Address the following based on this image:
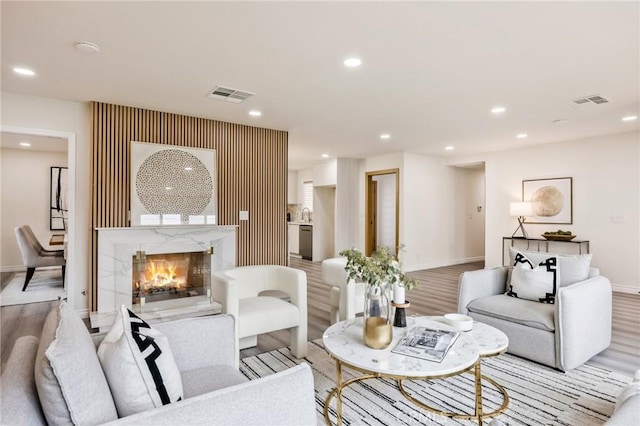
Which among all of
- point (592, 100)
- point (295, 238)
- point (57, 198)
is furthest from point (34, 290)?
point (592, 100)

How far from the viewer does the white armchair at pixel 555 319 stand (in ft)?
8.82

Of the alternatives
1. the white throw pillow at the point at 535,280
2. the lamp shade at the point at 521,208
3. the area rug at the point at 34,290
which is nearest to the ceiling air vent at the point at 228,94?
the white throw pillow at the point at 535,280

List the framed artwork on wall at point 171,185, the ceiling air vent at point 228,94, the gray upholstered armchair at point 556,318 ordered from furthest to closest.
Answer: the framed artwork on wall at point 171,185 < the ceiling air vent at point 228,94 < the gray upholstered armchair at point 556,318

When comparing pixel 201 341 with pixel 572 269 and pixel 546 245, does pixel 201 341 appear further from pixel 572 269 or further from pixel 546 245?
pixel 546 245

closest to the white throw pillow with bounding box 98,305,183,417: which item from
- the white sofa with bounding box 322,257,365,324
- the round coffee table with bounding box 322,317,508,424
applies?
the round coffee table with bounding box 322,317,508,424

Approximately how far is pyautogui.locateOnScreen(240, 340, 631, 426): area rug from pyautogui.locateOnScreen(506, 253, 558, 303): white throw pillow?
1.91 ft

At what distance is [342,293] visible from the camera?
3.43m

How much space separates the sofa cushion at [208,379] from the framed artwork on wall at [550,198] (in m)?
6.34

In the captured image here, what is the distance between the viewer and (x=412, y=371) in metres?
1.78

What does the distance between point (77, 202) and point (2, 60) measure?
1.65m

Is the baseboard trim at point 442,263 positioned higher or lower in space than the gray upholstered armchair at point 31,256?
lower

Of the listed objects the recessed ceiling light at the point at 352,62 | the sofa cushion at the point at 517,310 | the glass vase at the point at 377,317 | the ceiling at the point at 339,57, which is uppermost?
the ceiling at the point at 339,57

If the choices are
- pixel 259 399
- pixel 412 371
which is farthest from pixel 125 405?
pixel 412 371

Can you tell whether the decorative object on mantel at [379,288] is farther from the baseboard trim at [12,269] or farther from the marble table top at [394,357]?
the baseboard trim at [12,269]
